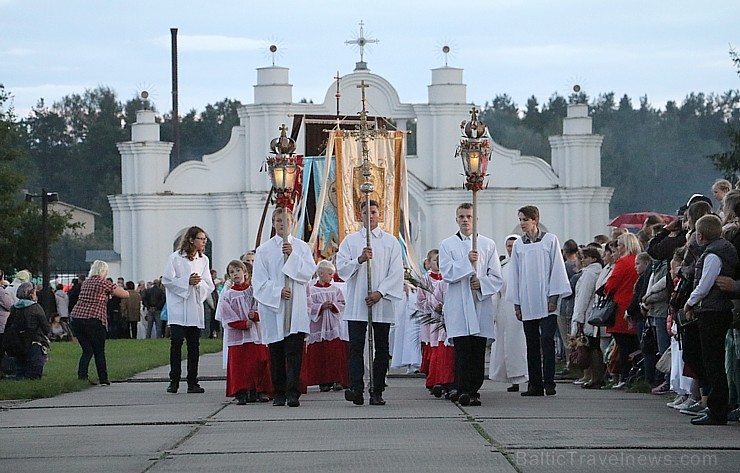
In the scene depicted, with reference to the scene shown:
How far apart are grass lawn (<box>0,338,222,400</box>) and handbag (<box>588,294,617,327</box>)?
630cm

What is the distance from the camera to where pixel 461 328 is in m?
15.1

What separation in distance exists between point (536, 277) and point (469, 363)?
1.40 metres

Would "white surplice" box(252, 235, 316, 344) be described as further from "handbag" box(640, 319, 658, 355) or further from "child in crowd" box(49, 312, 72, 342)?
"child in crowd" box(49, 312, 72, 342)

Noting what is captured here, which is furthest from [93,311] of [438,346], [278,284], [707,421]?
[707,421]

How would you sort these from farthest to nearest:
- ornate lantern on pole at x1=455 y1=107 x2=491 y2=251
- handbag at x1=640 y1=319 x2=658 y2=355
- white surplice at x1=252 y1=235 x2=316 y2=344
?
ornate lantern on pole at x1=455 y1=107 x2=491 y2=251 < handbag at x1=640 y1=319 x2=658 y2=355 < white surplice at x1=252 y1=235 x2=316 y2=344

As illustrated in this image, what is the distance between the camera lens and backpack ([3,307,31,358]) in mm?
19766

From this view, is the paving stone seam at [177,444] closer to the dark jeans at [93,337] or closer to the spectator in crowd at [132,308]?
the dark jeans at [93,337]

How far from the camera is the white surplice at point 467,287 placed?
1509 cm

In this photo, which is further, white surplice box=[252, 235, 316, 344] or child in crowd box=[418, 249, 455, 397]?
child in crowd box=[418, 249, 455, 397]

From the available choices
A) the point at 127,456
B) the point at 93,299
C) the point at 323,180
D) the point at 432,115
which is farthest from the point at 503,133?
the point at 127,456

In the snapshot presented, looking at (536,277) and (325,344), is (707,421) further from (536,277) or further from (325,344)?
(325,344)

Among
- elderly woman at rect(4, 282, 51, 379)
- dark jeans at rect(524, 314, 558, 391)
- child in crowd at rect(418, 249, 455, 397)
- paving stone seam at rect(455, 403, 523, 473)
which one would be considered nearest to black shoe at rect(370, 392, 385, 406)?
child in crowd at rect(418, 249, 455, 397)

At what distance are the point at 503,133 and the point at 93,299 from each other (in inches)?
3836

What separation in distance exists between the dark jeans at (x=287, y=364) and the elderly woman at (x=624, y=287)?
12.2 feet
